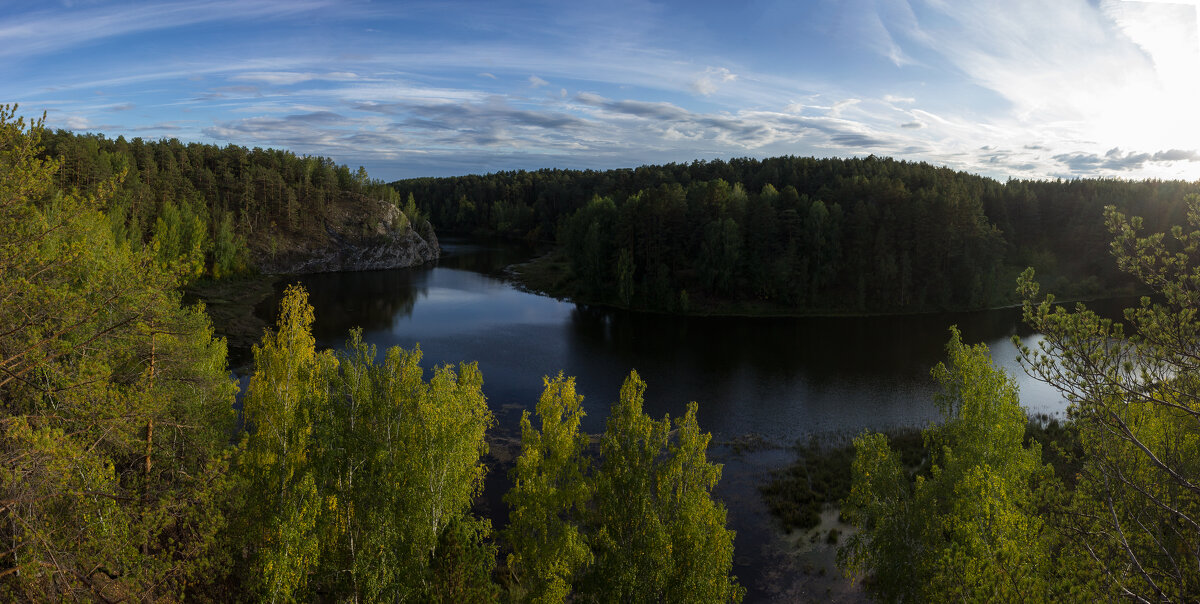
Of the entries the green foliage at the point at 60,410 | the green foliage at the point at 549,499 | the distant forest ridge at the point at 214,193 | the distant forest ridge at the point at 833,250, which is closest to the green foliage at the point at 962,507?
the green foliage at the point at 549,499

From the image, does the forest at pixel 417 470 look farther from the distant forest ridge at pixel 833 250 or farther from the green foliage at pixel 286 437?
the distant forest ridge at pixel 833 250

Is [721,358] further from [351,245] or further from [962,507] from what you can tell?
[351,245]

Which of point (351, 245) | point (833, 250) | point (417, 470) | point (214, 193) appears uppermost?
point (214, 193)

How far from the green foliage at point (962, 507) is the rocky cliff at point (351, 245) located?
96302mm

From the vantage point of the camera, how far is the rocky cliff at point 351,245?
97000 mm

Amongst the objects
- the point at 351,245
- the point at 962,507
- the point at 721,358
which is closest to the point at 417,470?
the point at 962,507

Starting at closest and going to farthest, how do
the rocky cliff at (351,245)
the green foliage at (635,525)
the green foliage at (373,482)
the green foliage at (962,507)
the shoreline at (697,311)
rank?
the green foliage at (962,507) → the green foliage at (373,482) → the green foliage at (635,525) → the shoreline at (697,311) → the rocky cliff at (351,245)

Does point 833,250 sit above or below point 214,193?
below

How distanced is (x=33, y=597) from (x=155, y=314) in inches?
156

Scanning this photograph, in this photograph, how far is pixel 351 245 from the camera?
108 meters

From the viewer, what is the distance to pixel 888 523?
16.8m

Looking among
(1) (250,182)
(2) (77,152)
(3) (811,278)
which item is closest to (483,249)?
(1) (250,182)

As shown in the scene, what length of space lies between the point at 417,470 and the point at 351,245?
99669 millimetres

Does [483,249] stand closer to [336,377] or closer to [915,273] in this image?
[915,273]
